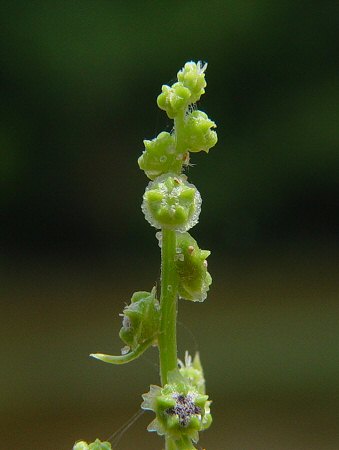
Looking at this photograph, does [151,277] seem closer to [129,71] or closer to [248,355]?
[248,355]

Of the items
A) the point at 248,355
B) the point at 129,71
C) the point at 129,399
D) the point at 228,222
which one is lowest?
the point at 129,399

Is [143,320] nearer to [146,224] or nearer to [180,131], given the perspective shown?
[180,131]

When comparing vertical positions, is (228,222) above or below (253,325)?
above

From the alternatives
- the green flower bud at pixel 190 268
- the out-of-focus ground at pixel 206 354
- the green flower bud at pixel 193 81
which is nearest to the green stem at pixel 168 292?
the green flower bud at pixel 190 268

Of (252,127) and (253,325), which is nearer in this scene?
(252,127)

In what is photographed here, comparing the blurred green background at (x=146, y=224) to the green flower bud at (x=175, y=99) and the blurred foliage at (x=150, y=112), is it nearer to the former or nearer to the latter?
the blurred foliage at (x=150, y=112)

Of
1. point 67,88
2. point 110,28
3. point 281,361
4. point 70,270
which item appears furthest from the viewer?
point 70,270

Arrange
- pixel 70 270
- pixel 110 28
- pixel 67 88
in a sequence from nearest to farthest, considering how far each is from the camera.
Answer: pixel 110 28 < pixel 67 88 < pixel 70 270

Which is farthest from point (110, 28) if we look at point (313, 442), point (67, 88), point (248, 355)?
point (313, 442)
